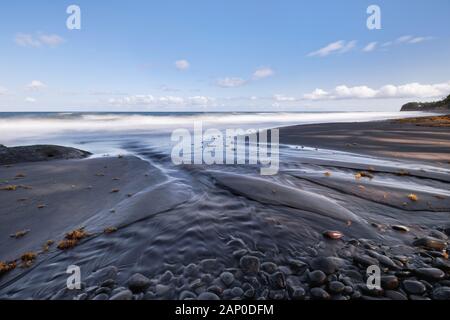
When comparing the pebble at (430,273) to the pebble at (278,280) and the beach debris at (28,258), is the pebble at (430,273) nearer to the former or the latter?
the pebble at (278,280)

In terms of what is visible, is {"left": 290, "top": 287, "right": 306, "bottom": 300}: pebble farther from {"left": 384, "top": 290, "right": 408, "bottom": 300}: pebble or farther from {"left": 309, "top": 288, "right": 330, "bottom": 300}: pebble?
{"left": 384, "top": 290, "right": 408, "bottom": 300}: pebble

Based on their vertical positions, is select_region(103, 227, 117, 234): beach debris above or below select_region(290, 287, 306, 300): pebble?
above

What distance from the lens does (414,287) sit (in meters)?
2.71

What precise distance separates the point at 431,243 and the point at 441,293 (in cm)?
125

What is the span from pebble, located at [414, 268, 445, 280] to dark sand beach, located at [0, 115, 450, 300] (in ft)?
0.05

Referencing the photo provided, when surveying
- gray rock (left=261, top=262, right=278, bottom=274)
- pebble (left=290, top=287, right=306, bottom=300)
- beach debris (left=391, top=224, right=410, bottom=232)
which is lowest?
pebble (left=290, top=287, right=306, bottom=300)

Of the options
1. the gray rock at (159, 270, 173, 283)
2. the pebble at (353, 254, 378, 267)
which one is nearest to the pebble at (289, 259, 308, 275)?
the pebble at (353, 254, 378, 267)

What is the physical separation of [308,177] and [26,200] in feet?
28.0

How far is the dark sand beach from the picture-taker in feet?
9.44

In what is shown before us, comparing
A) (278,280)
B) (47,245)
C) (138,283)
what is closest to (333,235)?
(278,280)

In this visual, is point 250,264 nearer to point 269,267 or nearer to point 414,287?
point 269,267

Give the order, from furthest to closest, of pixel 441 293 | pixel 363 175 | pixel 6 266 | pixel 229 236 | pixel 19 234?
pixel 363 175, pixel 19 234, pixel 229 236, pixel 6 266, pixel 441 293

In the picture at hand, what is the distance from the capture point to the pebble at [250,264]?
10.3 ft
